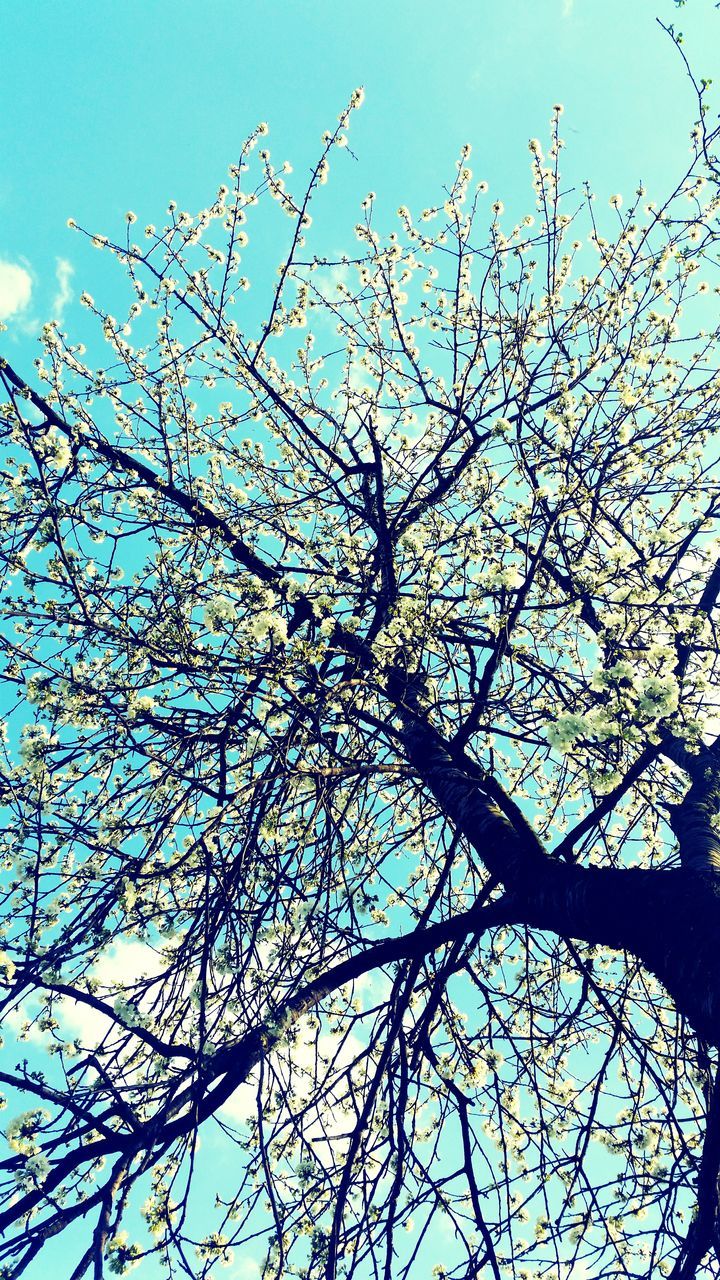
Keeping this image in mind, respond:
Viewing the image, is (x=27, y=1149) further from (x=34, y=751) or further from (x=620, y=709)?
(x=620, y=709)

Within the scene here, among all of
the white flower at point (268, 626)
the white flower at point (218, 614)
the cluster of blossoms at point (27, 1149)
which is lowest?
the cluster of blossoms at point (27, 1149)

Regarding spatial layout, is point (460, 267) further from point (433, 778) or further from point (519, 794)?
point (519, 794)

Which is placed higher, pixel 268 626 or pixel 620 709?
pixel 268 626

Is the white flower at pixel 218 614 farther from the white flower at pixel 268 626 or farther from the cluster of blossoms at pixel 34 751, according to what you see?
the cluster of blossoms at pixel 34 751

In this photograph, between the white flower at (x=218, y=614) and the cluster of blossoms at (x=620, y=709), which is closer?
the cluster of blossoms at (x=620, y=709)

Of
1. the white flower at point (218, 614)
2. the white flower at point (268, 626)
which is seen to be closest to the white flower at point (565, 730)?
the white flower at point (268, 626)

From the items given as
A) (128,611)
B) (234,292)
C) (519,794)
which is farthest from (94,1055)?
(234,292)

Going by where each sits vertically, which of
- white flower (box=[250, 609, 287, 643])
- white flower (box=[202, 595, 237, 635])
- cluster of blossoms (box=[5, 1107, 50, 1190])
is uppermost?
white flower (box=[202, 595, 237, 635])

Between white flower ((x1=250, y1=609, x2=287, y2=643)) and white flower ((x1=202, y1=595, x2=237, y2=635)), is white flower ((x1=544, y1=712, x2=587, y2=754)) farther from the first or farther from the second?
white flower ((x1=202, y1=595, x2=237, y2=635))

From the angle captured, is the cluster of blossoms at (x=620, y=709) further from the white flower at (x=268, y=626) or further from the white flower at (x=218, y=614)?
the white flower at (x=218, y=614)

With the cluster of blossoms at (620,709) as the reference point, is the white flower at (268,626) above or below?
above

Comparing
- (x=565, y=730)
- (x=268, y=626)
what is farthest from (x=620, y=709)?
(x=268, y=626)

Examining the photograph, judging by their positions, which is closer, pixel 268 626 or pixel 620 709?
pixel 620 709

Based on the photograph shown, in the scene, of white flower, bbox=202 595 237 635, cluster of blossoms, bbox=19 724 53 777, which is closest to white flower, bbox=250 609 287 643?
white flower, bbox=202 595 237 635
